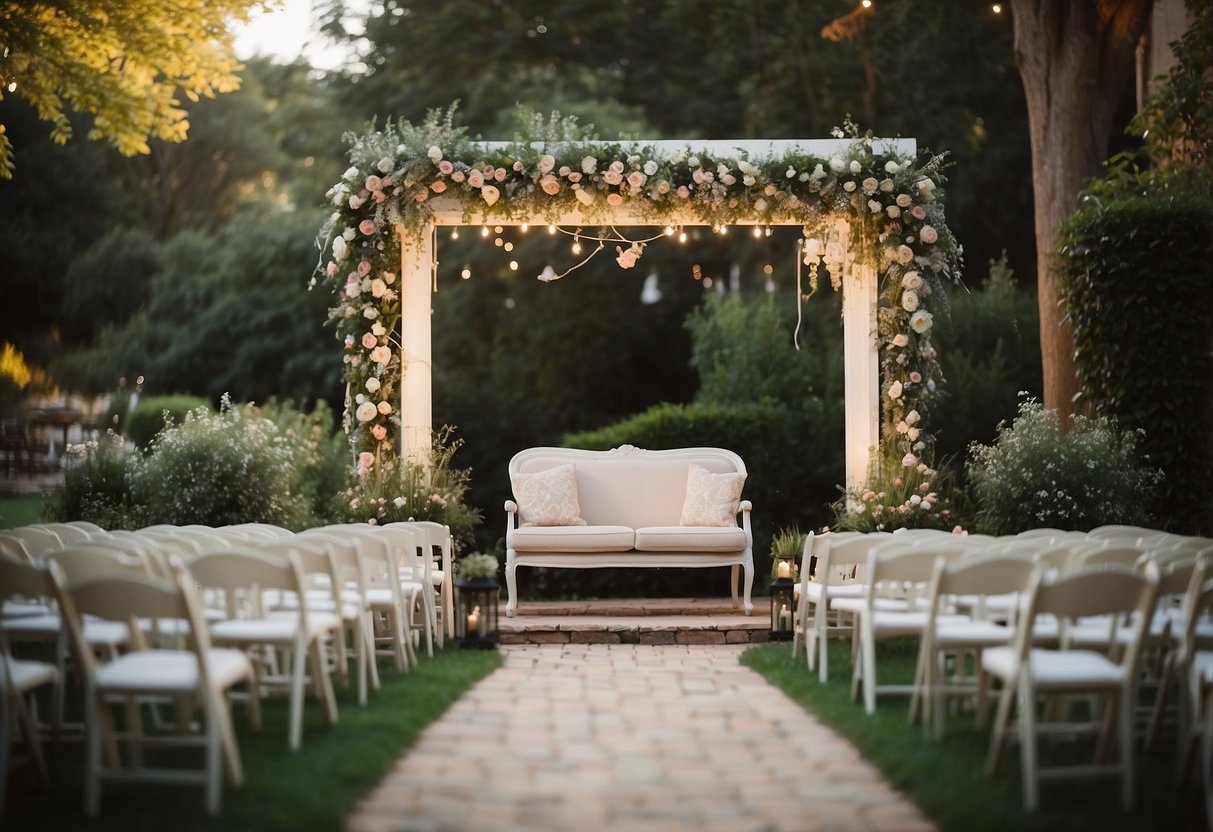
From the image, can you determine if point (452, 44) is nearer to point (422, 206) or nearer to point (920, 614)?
point (422, 206)

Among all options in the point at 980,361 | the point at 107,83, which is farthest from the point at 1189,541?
the point at 107,83

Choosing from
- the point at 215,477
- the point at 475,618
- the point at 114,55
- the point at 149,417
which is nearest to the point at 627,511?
the point at 475,618

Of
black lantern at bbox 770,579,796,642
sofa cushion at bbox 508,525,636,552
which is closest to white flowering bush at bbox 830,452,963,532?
black lantern at bbox 770,579,796,642

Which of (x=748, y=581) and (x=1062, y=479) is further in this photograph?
(x=748, y=581)

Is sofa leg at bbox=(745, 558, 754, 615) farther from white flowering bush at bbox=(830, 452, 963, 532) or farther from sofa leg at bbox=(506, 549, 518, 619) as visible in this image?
sofa leg at bbox=(506, 549, 518, 619)

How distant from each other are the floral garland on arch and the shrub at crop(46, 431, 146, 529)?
2.63m

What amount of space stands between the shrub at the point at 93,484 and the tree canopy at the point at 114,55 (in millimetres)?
2488

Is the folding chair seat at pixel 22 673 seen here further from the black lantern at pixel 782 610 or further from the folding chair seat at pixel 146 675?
the black lantern at pixel 782 610

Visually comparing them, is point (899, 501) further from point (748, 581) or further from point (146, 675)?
point (146, 675)

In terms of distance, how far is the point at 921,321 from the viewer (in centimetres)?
1028

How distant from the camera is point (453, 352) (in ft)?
67.6

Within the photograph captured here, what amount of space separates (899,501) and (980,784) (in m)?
5.52

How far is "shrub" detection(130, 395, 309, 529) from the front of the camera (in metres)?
10.7

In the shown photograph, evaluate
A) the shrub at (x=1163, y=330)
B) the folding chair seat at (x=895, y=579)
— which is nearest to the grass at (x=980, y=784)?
the folding chair seat at (x=895, y=579)
